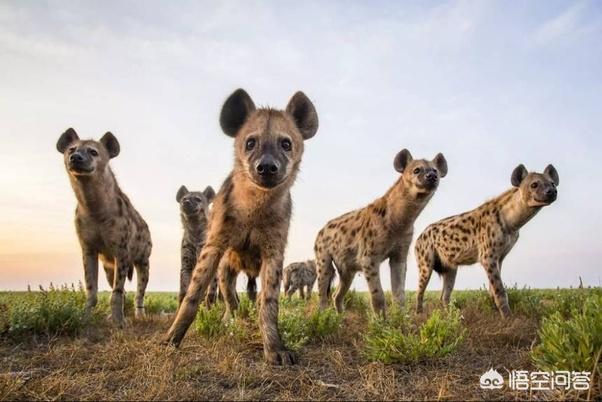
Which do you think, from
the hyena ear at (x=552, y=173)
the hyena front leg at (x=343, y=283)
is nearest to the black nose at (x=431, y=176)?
the hyena front leg at (x=343, y=283)

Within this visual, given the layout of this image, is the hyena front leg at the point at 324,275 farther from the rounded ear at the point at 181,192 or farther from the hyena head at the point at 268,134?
the hyena head at the point at 268,134

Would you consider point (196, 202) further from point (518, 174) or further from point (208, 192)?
point (518, 174)

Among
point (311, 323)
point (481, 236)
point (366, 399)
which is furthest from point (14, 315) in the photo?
point (481, 236)

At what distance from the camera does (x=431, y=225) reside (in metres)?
10.8

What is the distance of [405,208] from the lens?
299 inches

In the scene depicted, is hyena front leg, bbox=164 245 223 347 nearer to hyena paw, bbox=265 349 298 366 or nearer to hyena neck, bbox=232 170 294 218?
hyena neck, bbox=232 170 294 218

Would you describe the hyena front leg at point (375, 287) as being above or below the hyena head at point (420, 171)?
below

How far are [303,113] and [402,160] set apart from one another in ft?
10.7

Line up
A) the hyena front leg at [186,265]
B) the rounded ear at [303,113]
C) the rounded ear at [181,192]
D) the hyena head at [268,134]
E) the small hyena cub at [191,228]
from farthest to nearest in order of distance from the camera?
1. the rounded ear at [181,192]
2. the small hyena cub at [191,228]
3. the hyena front leg at [186,265]
4. the rounded ear at [303,113]
5. the hyena head at [268,134]

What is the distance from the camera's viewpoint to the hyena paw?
4.28 meters

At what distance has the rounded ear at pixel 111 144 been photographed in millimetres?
7527

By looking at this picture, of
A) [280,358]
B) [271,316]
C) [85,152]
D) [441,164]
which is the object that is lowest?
[280,358]

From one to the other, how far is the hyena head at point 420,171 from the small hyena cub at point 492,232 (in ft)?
4.44

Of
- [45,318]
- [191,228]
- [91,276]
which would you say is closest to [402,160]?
[191,228]
